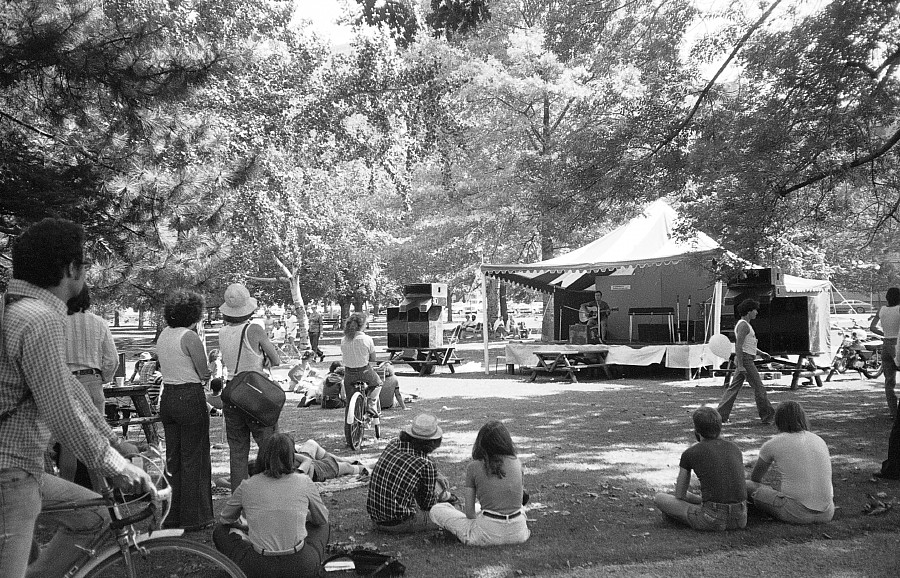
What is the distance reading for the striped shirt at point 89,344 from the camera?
232 inches

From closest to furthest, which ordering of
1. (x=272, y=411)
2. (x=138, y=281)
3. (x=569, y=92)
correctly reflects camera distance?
(x=272, y=411) → (x=138, y=281) → (x=569, y=92)

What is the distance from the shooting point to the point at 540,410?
480 inches

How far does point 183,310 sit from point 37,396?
10.1ft

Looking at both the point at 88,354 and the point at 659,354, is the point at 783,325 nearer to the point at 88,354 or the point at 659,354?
the point at 659,354

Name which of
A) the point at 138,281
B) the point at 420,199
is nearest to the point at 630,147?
the point at 138,281

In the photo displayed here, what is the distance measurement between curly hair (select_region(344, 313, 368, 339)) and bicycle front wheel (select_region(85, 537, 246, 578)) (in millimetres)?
6317

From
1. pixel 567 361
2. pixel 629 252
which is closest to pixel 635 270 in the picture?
pixel 629 252

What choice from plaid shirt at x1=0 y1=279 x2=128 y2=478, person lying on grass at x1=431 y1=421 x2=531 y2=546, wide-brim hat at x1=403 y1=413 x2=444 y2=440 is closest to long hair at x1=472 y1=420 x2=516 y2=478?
person lying on grass at x1=431 y1=421 x2=531 y2=546

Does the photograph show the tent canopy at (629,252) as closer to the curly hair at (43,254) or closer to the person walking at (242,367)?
the person walking at (242,367)

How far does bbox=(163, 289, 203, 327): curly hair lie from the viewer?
18.3 feet

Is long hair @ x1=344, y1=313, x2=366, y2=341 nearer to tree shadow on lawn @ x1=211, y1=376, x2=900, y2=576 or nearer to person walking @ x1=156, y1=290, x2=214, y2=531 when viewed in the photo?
tree shadow on lawn @ x1=211, y1=376, x2=900, y2=576

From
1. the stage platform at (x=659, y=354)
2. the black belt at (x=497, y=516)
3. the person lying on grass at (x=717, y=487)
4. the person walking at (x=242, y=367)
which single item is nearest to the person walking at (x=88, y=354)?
the person walking at (x=242, y=367)

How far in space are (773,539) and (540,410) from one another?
279 inches

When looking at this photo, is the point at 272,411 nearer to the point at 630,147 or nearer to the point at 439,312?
the point at 630,147
